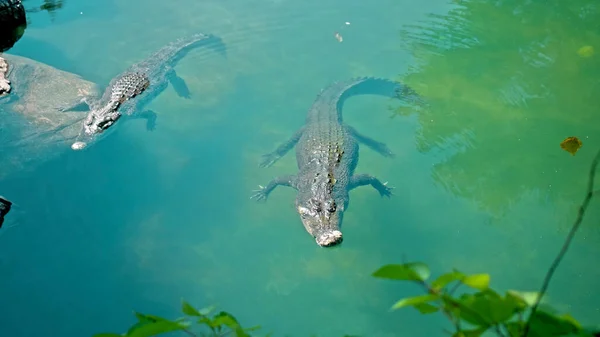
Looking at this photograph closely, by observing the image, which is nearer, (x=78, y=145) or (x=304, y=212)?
(x=304, y=212)

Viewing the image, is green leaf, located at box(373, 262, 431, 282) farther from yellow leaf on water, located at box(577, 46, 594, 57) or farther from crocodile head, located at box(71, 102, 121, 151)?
yellow leaf on water, located at box(577, 46, 594, 57)

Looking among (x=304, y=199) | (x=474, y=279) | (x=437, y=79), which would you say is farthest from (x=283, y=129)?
(x=474, y=279)

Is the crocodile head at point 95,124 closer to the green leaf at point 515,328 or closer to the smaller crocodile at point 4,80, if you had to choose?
the smaller crocodile at point 4,80

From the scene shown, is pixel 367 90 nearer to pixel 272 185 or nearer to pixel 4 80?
pixel 272 185

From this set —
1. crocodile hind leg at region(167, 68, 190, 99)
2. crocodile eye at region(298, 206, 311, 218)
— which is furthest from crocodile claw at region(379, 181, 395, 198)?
crocodile hind leg at region(167, 68, 190, 99)

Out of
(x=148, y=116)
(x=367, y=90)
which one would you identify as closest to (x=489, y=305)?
(x=367, y=90)

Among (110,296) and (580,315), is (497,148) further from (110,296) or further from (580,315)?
(110,296)
